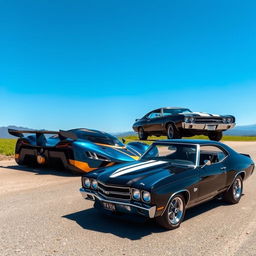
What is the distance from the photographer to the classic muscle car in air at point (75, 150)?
7.92 meters

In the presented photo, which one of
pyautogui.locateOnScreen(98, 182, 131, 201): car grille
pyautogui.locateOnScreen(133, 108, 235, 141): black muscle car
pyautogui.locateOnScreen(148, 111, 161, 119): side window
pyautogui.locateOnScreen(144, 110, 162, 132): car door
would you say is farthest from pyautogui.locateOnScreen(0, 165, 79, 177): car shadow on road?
pyautogui.locateOnScreen(148, 111, 161, 119): side window

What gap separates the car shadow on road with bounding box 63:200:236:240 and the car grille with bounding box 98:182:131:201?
0.32 metres

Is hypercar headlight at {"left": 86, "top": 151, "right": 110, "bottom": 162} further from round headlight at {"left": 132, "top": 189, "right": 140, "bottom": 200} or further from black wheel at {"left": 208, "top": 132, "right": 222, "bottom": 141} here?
black wheel at {"left": 208, "top": 132, "right": 222, "bottom": 141}

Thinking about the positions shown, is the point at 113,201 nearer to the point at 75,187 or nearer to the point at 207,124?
the point at 75,187

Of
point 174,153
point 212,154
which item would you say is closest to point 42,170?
point 174,153

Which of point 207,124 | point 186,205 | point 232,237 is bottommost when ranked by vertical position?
point 232,237

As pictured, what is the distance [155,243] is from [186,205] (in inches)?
38.7

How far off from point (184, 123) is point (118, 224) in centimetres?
1005

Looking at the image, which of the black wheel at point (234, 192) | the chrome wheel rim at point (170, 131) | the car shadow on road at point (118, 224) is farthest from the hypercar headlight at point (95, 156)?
the chrome wheel rim at point (170, 131)

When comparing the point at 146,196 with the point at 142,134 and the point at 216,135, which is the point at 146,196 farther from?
the point at 142,134

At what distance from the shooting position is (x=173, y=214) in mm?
4426

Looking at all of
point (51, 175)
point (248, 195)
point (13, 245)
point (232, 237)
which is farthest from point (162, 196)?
point (51, 175)

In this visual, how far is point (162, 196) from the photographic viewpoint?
13.3 ft

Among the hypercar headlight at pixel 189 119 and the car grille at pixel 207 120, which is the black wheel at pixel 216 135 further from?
the hypercar headlight at pixel 189 119
